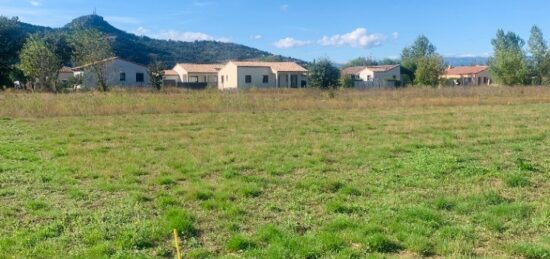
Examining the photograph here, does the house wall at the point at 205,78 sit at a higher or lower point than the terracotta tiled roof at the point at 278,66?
lower

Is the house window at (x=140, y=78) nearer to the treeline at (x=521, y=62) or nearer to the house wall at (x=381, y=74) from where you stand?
the house wall at (x=381, y=74)

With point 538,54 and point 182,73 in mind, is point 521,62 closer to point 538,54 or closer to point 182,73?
point 538,54

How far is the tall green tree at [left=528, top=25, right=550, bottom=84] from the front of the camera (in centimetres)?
7506

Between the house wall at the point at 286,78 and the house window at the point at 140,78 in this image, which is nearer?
the house window at the point at 140,78

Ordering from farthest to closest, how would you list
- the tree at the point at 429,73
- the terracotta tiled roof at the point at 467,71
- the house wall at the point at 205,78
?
the terracotta tiled roof at the point at 467,71
the house wall at the point at 205,78
the tree at the point at 429,73

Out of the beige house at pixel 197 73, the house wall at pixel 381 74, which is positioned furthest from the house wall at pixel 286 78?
the house wall at pixel 381 74

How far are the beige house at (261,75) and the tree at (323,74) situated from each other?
29.7 ft

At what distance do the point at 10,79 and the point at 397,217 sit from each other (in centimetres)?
5512

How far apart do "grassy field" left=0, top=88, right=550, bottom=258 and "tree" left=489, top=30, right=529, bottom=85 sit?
58.0 metres

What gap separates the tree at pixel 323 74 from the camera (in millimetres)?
65938

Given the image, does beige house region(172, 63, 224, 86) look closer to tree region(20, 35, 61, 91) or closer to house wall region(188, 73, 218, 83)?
house wall region(188, 73, 218, 83)

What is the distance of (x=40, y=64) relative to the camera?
159 ft

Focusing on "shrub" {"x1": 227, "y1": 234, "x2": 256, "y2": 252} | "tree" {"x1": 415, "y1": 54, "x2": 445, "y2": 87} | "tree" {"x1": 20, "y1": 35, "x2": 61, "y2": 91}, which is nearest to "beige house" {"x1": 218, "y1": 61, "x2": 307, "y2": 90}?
"tree" {"x1": 415, "y1": 54, "x2": 445, "y2": 87}

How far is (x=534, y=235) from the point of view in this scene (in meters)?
6.29
